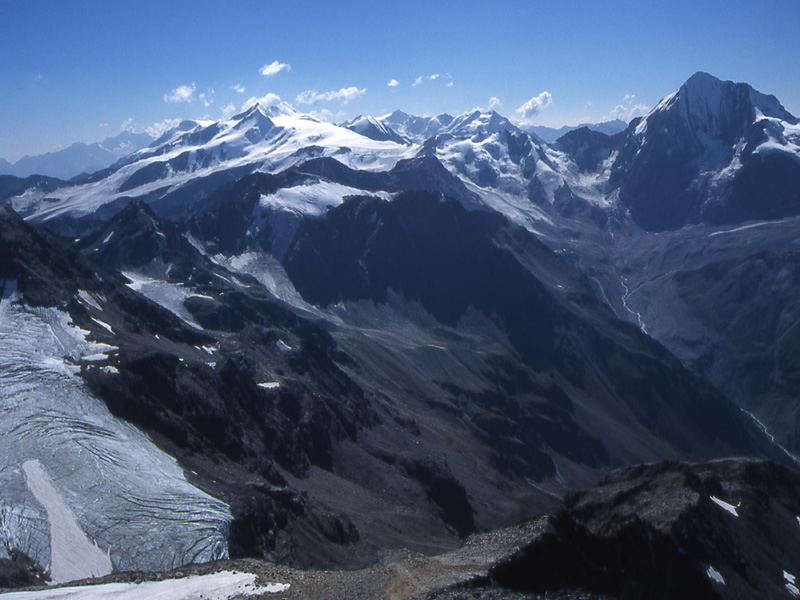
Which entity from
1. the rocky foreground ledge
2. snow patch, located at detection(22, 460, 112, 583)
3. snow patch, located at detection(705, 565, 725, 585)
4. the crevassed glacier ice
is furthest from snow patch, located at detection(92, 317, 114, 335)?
snow patch, located at detection(705, 565, 725, 585)

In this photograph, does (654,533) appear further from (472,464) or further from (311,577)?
(472,464)

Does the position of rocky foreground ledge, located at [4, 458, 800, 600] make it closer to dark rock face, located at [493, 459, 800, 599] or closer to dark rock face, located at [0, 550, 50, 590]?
dark rock face, located at [493, 459, 800, 599]

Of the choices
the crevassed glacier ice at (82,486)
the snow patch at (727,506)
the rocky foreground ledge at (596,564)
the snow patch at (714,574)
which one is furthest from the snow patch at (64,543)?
the snow patch at (727,506)

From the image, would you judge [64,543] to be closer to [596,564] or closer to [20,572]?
[20,572]

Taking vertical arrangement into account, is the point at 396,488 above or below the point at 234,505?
below

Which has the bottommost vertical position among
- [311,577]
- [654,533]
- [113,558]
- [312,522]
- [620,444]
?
[620,444]

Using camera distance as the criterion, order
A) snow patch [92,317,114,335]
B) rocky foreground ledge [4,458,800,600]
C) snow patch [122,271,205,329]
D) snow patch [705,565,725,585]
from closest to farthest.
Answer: rocky foreground ledge [4,458,800,600], snow patch [705,565,725,585], snow patch [92,317,114,335], snow patch [122,271,205,329]

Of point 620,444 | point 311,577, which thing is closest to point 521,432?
point 620,444
